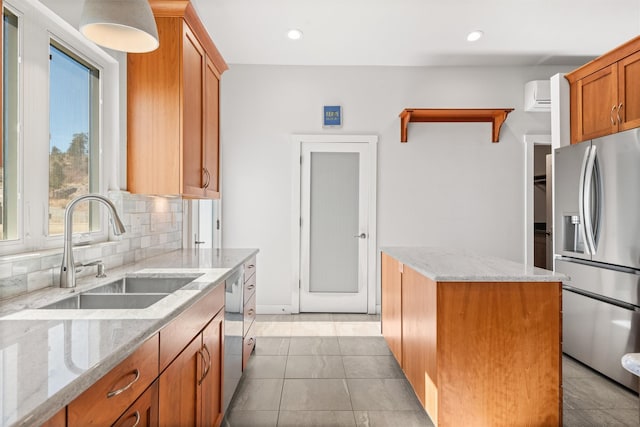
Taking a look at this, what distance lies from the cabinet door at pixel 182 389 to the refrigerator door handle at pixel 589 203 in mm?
2696

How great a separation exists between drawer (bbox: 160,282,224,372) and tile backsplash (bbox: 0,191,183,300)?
63 centimetres

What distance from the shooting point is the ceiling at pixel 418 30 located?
3.13 meters

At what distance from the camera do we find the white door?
4273mm

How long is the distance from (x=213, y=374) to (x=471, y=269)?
1.36 meters

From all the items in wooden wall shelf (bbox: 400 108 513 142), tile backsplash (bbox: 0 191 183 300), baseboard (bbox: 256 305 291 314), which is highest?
wooden wall shelf (bbox: 400 108 513 142)

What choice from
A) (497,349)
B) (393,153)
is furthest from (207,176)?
(393,153)

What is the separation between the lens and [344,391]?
2.46 m

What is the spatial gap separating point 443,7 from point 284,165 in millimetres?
2164

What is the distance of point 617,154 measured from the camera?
98.7 inches

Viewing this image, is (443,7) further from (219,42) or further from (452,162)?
(219,42)

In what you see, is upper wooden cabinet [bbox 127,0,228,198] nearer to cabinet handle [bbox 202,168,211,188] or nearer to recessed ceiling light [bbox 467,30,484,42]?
cabinet handle [bbox 202,168,211,188]

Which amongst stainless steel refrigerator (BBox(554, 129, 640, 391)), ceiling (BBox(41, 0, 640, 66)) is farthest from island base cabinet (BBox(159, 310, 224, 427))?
ceiling (BBox(41, 0, 640, 66))

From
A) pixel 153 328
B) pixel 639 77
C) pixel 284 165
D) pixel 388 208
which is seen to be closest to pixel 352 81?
pixel 284 165

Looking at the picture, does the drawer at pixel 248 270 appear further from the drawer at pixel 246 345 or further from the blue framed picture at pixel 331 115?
the blue framed picture at pixel 331 115
